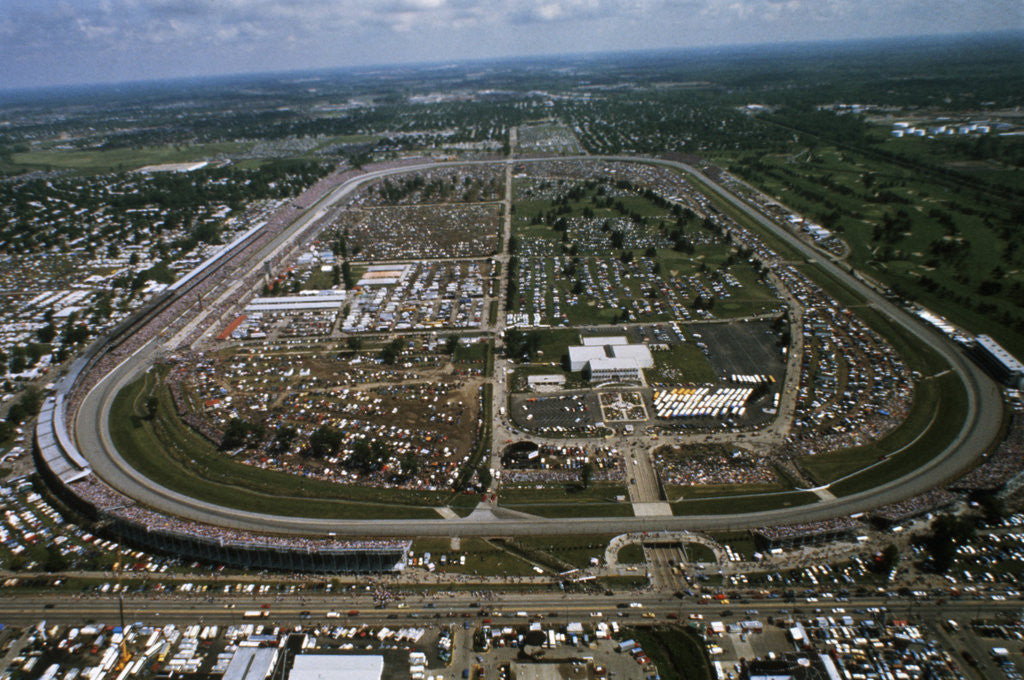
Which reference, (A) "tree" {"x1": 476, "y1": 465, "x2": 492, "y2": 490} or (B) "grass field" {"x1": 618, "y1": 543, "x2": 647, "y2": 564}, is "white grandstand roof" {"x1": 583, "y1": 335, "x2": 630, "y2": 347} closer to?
(A) "tree" {"x1": 476, "y1": 465, "x2": 492, "y2": 490}

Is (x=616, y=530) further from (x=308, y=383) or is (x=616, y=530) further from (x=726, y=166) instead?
(x=726, y=166)

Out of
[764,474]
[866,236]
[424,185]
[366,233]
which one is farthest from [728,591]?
[424,185]

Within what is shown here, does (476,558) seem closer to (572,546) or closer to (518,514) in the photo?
(518,514)

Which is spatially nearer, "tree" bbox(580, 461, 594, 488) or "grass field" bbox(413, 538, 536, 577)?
"grass field" bbox(413, 538, 536, 577)

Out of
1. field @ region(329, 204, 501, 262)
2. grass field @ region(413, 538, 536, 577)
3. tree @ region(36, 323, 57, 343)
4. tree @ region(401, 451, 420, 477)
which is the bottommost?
grass field @ region(413, 538, 536, 577)

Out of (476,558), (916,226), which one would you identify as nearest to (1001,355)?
(916,226)

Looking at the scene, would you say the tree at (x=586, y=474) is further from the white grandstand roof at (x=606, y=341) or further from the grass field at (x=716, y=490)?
the white grandstand roof at (x=606, y=341)

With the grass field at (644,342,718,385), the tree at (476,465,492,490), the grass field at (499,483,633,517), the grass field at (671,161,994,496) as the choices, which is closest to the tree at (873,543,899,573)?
the grass field at (671,161,994,496)

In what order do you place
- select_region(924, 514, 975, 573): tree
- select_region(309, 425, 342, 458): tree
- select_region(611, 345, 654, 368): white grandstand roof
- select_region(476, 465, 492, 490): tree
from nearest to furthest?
select_region(924, 514, 975, 573): tree
select_region(476, 465, 492, 490): tree
select_region(309, 425, 342, 458): tree
select_region(611, 345, 654, 368): white grandstand roof

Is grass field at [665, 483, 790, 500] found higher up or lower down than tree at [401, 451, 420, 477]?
lower down
